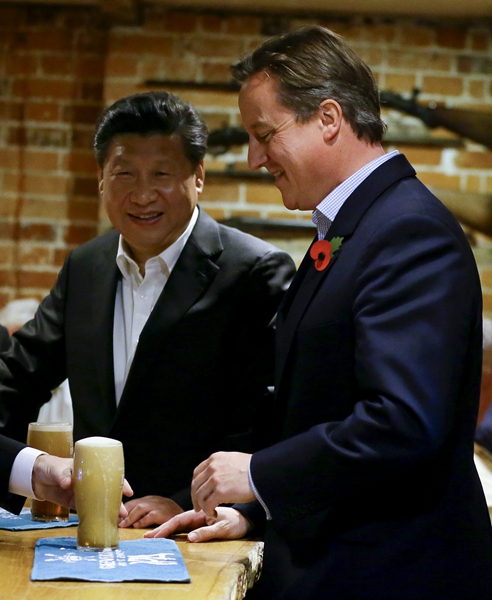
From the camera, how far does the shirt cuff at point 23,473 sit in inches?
60.1

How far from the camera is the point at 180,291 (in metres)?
2.01

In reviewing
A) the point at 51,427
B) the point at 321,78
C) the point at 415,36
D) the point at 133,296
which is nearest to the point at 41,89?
the point at 415,36

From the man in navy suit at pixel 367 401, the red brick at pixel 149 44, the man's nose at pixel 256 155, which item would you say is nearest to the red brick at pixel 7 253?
the red brick at pixel 149 44

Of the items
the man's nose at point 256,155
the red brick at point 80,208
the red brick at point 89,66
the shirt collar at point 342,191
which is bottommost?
the red brick at point 80,208

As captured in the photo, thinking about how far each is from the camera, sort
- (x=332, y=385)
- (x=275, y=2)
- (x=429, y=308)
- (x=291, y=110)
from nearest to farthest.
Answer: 1. (x=429, y=308)
2. (x=332, y=385)
3. (x=291, y=110)
4. (x=275, y=2)

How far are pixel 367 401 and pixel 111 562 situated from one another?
45 centimetres

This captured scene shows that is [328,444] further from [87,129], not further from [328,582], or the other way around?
[87,129]

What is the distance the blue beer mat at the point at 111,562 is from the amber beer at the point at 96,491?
2 cm

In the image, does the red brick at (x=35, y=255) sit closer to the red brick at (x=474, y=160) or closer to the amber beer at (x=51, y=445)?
the red brick at (x=474, y=160)

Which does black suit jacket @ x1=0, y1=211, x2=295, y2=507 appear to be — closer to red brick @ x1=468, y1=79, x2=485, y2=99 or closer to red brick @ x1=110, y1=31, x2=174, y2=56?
red brick @ x1=110, y1=31, x2=174, y2=56

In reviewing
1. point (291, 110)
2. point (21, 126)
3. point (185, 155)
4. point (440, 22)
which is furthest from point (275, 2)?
point (291, 110)

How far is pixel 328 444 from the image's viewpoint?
1.23m

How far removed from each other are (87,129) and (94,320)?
1.92 metres

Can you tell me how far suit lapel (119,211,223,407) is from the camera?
1943 mm
